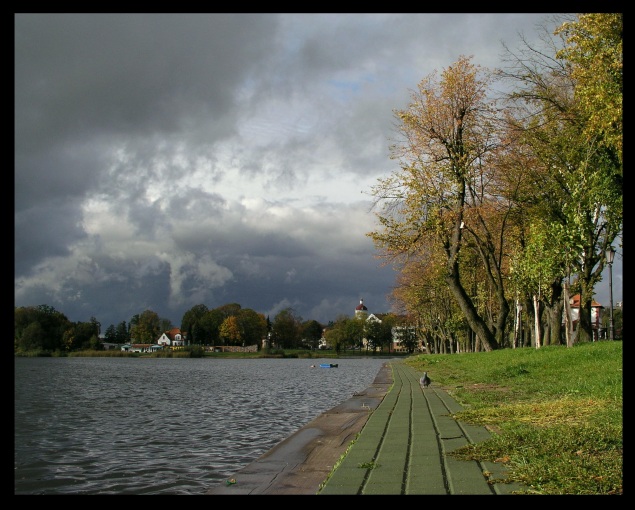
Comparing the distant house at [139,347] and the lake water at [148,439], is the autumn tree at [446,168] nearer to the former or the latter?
the lake water at [148,439]

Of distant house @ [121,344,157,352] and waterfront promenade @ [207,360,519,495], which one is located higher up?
waterfront promenade @ [207,360,519,495]

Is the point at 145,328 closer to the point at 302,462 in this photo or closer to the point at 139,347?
the point at 139,347

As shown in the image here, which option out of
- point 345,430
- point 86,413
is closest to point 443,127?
point 86,413

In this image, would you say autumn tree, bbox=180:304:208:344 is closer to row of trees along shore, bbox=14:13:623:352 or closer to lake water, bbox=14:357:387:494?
row of trees along shore, bbox=14:13:623:352

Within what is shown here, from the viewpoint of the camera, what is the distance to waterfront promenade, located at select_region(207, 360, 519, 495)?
600cm

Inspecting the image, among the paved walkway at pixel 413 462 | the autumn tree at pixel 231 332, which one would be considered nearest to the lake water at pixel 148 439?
the paved walkway at pixel 413 462

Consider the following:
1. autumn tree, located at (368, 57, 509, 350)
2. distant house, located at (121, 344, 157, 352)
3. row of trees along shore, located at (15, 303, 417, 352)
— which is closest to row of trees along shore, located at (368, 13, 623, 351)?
autumn tree, located at (368, 57, 509, 350)

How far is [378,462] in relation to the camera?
7.16 metres

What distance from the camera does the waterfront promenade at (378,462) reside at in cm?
600

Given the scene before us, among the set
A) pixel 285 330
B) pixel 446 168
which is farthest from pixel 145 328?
pixel 446 168
